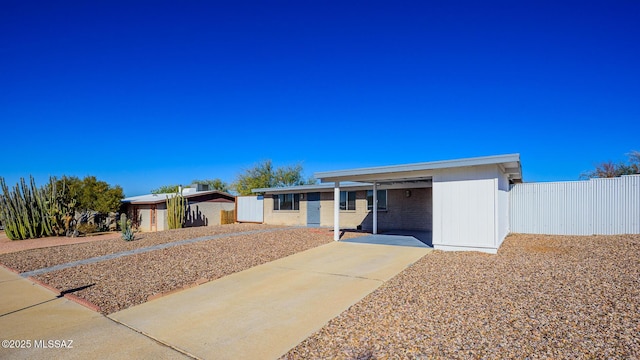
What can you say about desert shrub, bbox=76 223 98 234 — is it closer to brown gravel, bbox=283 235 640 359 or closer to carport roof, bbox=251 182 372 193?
carport roof, bbox=251 182 372 193

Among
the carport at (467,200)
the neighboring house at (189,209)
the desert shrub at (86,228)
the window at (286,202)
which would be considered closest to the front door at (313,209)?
the window at (286,202)

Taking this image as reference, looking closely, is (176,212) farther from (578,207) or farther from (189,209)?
(578,207)

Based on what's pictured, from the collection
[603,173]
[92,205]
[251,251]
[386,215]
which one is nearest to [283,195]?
[386,215]

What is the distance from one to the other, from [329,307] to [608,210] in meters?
11.1

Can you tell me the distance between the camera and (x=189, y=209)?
21.4 metres

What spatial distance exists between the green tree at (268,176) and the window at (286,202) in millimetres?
16044

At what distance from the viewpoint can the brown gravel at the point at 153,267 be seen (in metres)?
6.00

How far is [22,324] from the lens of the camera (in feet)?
15.1

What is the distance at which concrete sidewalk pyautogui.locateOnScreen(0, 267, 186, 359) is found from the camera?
3.67m

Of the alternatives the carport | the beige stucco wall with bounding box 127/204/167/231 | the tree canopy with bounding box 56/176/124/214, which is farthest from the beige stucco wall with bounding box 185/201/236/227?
the carport

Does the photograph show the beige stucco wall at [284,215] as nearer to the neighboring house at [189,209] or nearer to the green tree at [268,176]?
the neighboring house at [189,209]

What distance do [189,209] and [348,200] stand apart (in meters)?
11.2

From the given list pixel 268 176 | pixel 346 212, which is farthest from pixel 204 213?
pixel 268 176

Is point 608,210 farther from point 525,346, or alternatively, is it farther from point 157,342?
point 157,342
